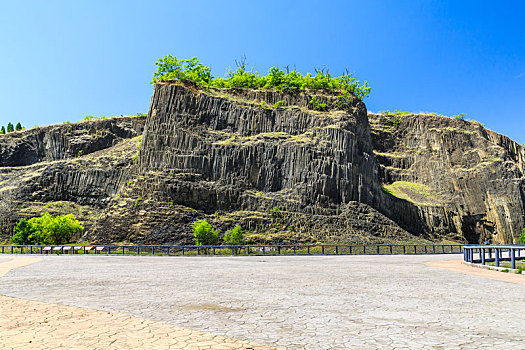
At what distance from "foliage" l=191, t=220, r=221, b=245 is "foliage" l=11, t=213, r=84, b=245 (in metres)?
21.0

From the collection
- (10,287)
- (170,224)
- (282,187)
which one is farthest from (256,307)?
(282,187)

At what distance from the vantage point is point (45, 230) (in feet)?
192

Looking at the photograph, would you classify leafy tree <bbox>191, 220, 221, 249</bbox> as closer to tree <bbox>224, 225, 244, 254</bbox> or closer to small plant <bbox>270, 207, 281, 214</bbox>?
tree <bbox>224, 225, 244, 254</bbox>

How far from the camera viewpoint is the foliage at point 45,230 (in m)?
57.9

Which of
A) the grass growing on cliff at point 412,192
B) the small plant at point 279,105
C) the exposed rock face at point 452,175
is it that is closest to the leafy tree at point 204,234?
the small plant at point 279,105

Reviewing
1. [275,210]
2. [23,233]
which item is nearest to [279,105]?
[275,210]

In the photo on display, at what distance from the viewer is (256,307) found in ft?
26.2

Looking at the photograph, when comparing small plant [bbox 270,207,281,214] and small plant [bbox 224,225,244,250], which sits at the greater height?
small plant [bbox 270,207,281,214]

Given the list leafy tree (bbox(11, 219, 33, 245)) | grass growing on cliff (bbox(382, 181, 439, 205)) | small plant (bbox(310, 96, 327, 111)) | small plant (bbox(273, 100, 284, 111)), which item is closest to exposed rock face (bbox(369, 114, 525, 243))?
grass growing on cliff (bbox(382, 181, 439, 205))

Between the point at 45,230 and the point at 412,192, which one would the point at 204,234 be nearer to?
the point at 45,230

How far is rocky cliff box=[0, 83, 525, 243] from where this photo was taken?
57594 mm

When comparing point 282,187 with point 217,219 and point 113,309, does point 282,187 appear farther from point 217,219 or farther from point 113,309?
point 113,309

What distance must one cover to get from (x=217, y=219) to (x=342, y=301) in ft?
160

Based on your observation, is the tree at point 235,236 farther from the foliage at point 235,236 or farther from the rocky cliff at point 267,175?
the rocky cliff at point 267,175
